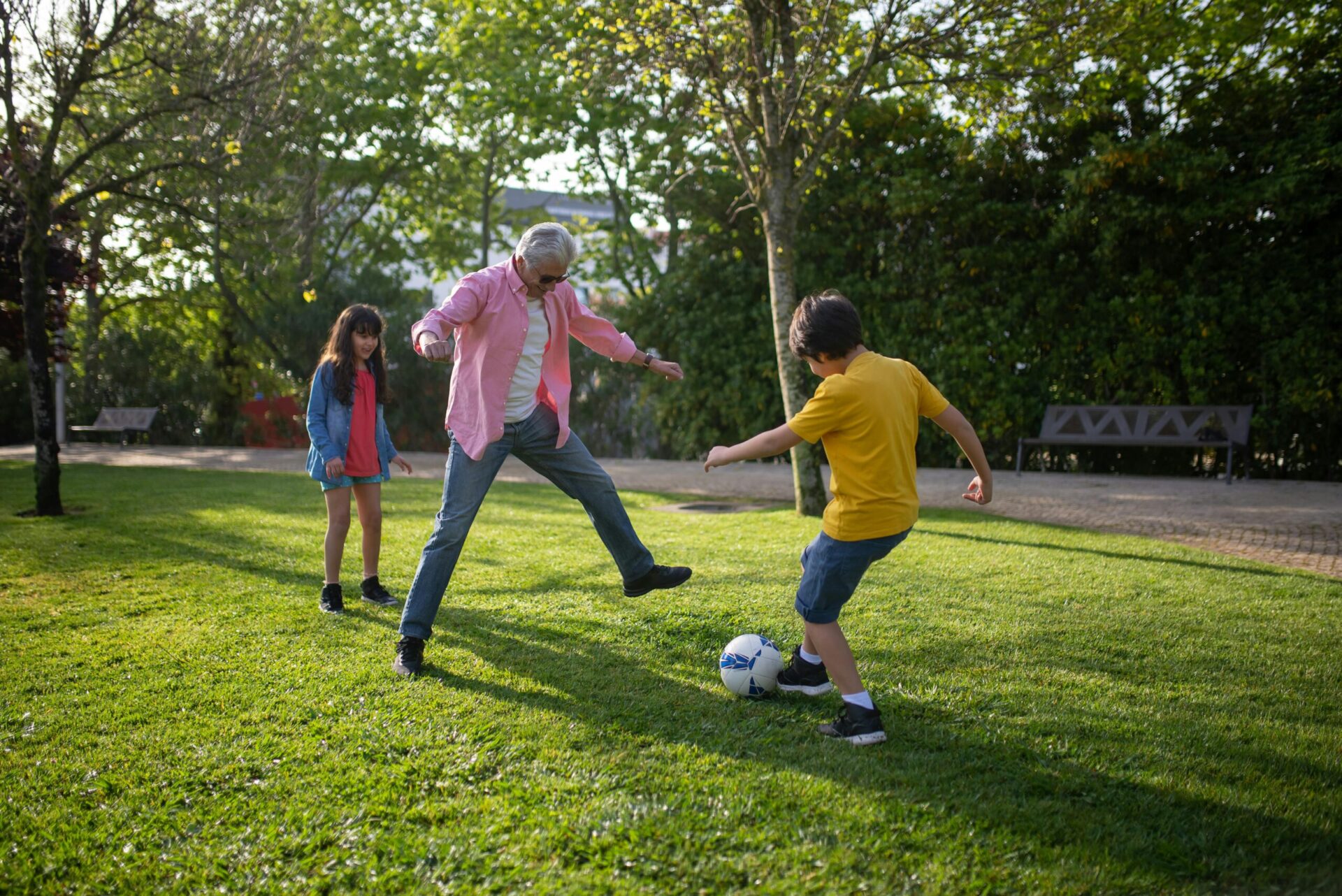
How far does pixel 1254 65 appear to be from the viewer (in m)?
12.4

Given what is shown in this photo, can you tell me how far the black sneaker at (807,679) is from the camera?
147 inches

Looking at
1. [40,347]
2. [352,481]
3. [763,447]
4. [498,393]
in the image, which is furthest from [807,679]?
[40,347]

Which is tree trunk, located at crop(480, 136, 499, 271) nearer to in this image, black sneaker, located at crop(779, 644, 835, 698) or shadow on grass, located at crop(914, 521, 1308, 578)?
shadow on grass, located at crop(914, 521, 1308, 578)

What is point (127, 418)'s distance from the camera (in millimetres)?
21562

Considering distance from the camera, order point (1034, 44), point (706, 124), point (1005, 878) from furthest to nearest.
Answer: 1. point (706, 124)
2. point (1034, 44)
3. point (1005, 878)

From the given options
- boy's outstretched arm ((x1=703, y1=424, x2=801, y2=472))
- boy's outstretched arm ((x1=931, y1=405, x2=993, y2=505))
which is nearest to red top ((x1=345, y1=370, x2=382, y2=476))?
boy's outstretched arm ((x1=703, y1=424, x2=801, y2=472))

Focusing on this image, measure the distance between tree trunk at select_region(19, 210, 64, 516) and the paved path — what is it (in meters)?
5.47

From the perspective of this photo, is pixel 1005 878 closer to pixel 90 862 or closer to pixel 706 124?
pixel 90 862

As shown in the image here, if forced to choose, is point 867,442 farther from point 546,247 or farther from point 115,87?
point 115,87

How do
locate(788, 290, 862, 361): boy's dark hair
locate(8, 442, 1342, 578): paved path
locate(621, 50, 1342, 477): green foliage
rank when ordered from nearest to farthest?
locate(788, 290, 862, 361): boy's dark hair → locate(8, 442, 1342, 578): paved path → locate(621, 50, 1342, 477): green foliage

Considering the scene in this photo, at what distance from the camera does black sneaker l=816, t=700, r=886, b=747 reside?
10.4 ft

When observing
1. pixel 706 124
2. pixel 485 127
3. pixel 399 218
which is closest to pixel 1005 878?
pixel 706 124

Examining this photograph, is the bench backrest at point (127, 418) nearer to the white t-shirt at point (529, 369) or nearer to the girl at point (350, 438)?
the girl at point (350, 438)

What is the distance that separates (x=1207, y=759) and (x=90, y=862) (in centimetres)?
342
